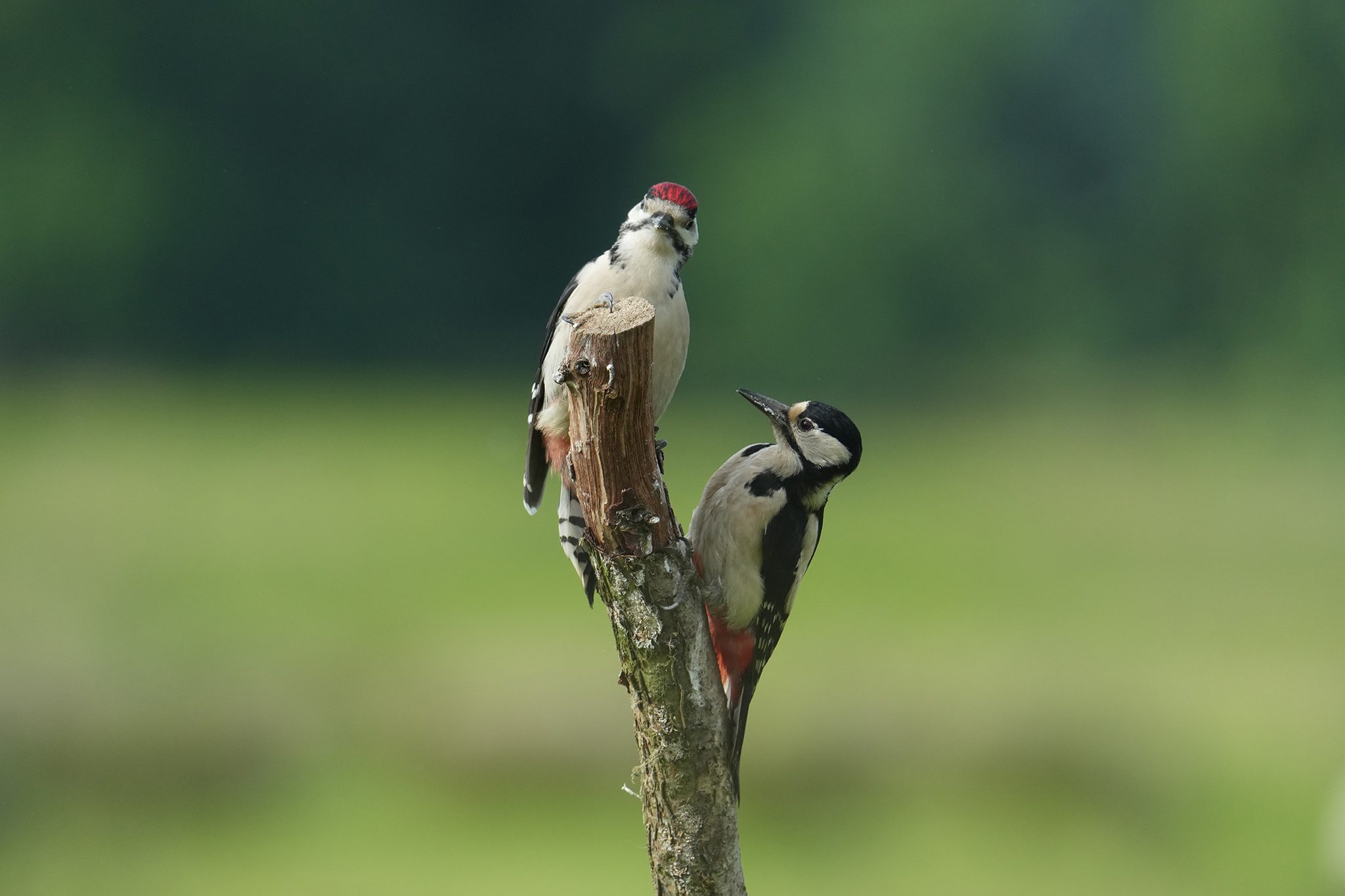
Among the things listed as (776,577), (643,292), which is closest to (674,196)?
(643,292)

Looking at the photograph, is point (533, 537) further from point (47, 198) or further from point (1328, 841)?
point (1328, 841)

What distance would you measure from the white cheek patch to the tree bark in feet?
2.18

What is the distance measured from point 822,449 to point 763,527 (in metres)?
0.24

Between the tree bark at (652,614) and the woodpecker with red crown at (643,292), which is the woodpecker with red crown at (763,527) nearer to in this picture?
the woodpecker with red crown at (643,292)

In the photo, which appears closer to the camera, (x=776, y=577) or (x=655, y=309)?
(x=655, y=309)

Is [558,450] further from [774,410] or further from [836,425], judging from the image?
[836,425]

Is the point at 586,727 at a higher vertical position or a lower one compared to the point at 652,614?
higher

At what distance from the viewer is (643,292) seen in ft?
11.2

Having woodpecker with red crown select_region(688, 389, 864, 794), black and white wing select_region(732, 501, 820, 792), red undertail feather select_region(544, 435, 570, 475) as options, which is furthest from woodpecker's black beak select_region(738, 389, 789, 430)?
red undertail feather select_region(544, 435, 570, 475)

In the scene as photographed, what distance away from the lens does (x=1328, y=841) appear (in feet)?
23.5

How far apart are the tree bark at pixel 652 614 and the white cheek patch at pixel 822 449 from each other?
66 cm

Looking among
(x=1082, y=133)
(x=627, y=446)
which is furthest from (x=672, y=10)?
(x=627, y=446)

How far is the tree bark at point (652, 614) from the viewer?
2883 millimetres

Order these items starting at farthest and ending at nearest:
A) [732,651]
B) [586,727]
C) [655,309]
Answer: [586,727], [732,651], [655,309]
